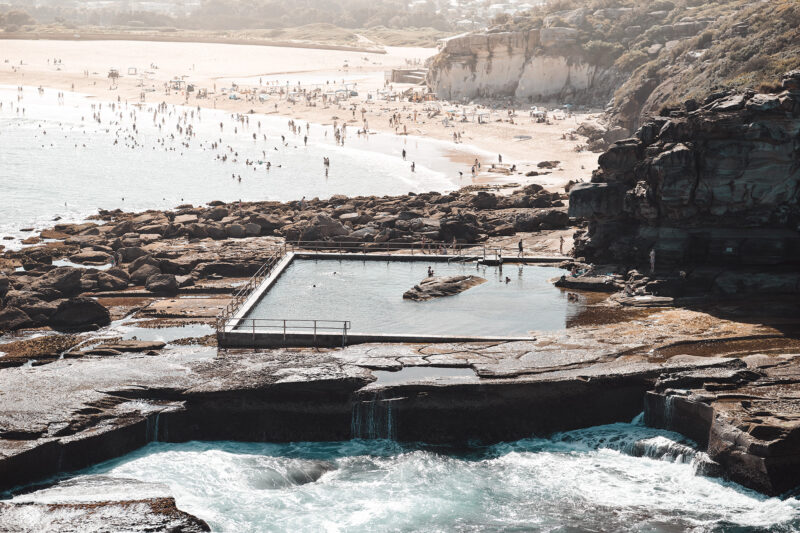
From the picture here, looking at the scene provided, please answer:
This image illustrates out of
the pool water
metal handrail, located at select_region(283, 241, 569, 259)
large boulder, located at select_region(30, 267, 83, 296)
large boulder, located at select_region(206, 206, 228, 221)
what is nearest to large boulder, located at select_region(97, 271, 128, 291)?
large boulder, located at select_region(30, 267, 83, 296)

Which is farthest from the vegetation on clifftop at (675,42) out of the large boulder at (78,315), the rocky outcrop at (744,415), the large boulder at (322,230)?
the large boulder at (78,315)

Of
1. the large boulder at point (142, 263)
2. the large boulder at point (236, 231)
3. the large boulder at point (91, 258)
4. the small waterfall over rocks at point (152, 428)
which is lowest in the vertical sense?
the small waterfall over rocks at point (152, 428)

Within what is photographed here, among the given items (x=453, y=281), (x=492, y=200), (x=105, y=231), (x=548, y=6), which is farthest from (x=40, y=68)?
(x=453, y=281)

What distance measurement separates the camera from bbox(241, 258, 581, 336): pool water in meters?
34.0

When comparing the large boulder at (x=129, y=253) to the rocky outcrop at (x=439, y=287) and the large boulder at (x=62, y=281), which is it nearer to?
the large boulder at (x=62, y=281)

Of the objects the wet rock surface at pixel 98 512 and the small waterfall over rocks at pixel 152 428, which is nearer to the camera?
the wet rock surface at pixel 98 512

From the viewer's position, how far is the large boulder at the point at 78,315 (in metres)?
38.7

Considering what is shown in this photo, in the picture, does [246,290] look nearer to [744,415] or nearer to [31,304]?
[31,304]

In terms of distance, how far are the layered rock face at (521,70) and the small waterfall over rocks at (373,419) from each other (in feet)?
281

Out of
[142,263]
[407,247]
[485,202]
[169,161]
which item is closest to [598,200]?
[407,247]

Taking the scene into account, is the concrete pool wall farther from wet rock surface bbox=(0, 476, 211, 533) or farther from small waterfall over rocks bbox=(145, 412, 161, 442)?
wet rock surface bbox=(0, 476, 211, 533)

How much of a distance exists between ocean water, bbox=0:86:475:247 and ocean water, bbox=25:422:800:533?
38.1 meters

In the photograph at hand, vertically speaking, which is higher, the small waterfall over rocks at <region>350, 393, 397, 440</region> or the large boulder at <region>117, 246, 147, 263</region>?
the large boulder at <region>117, 246, 147, 263</region>

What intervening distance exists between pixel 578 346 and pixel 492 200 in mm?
27982
